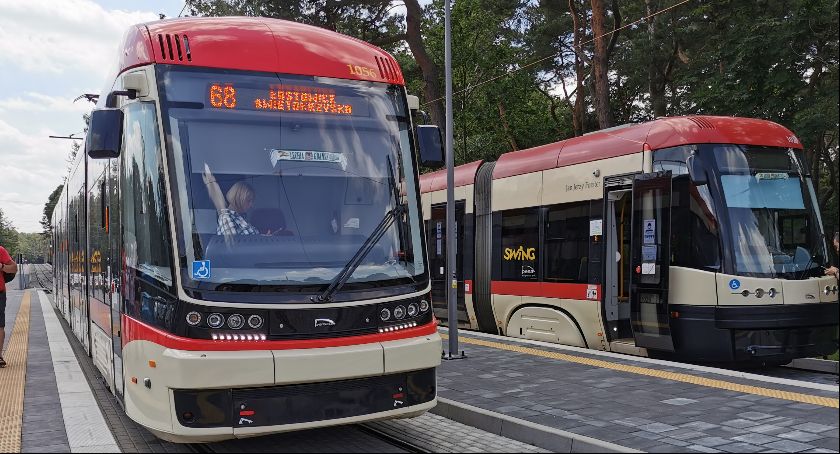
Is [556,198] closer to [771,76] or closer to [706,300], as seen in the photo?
[706,300]

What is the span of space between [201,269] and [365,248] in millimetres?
1250

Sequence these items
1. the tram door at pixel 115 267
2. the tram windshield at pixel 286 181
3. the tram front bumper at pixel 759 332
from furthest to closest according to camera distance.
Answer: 1. the tram front bumper at pixel 759 332
2. the tram door at pixel 115 267
3. the tram windshield at pixel 286 181

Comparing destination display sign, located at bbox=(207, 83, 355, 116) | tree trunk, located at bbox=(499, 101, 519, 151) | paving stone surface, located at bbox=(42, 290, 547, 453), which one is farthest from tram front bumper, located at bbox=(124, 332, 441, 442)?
tree trunk, located at bbox=(499, 101, 519, 151)

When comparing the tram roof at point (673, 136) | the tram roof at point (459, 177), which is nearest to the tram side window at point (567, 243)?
the tram roof at point (673, 136)

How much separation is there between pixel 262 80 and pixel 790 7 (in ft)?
64.1

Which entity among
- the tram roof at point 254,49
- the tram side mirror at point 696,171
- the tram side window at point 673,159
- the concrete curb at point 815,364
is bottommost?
the concrete curb at point 815,364

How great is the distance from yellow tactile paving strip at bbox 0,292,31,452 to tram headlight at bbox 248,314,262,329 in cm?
227

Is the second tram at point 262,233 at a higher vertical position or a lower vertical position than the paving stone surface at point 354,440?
higher

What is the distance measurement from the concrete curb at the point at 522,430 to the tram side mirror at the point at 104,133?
373cm

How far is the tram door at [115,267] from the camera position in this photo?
6723 millimetres

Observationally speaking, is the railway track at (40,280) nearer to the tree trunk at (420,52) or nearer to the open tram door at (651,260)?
the tree trunk at (420,52)

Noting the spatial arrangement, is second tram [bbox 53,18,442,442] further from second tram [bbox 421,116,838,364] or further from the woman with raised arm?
second tram [bbox 421,116,838,364]

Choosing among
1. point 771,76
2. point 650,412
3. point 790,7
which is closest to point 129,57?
point 650,412

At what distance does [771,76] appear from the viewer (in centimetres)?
2067
